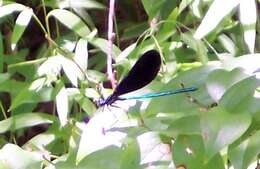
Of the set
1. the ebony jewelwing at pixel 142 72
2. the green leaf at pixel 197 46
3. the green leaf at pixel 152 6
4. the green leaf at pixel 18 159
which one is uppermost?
the ebony jewelwing at pixel 142 72

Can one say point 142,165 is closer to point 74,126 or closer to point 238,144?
point 238,144

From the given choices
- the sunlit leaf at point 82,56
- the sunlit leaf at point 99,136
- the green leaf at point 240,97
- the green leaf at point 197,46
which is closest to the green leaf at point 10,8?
the sunlit leaf at point 82,56

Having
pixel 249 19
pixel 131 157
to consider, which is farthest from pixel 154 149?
pixel 249 19

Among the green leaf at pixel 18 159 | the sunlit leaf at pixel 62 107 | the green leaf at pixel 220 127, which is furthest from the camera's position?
the sunlit leaf at pixel 62 107

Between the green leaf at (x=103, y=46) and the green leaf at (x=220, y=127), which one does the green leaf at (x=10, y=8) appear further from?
the green leaf at (x=220, y=127)

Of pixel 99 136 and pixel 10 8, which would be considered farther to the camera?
pixel 10 8

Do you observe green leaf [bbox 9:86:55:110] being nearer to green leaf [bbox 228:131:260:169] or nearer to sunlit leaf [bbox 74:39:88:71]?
sunlit leaf [bbox 74:39:88:71]

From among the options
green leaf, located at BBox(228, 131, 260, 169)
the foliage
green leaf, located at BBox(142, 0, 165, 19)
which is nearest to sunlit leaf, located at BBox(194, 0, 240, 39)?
the foliage

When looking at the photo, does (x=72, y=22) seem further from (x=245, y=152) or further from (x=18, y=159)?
(x=245, y=152)
